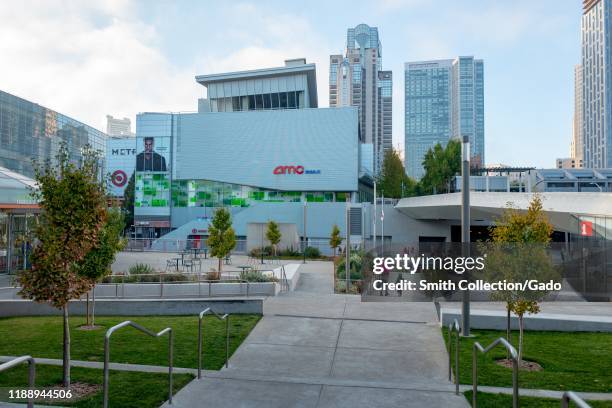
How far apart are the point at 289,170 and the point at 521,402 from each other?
58.6 meters

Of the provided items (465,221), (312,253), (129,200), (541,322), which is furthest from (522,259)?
(129,200)

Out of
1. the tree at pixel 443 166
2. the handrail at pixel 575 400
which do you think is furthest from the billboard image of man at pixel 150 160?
the handrail at pixel 575 400

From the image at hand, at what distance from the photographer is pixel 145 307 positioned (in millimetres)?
13992

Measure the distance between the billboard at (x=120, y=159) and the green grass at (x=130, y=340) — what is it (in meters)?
75.3

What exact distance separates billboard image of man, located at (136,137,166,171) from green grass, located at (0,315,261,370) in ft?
189

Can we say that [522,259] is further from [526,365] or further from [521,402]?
[521,402]

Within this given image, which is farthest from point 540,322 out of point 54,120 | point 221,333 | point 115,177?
point 54,120

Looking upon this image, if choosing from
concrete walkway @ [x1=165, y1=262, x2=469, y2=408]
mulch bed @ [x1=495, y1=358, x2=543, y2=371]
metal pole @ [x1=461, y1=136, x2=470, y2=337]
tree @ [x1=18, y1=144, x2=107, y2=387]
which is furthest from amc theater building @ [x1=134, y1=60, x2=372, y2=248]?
tree @ [x1=18, y1=144, x2=107, y2=387]

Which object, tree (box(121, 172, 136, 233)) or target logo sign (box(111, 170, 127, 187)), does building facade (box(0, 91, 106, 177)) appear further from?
tree (box(121, 172, 136, 233))

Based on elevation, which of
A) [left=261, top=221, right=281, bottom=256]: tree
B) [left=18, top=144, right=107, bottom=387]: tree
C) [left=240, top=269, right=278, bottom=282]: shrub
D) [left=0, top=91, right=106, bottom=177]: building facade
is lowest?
[left=240, top=269, right=278, bottom=282]: shrub

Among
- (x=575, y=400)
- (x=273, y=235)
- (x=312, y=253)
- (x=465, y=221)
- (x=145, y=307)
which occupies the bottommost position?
(x=312, y=253)

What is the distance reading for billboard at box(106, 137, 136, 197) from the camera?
277 ft

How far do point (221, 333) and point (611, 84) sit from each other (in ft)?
747

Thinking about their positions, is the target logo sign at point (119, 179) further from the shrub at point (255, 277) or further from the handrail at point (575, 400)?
the handrail at point (575, 400)
